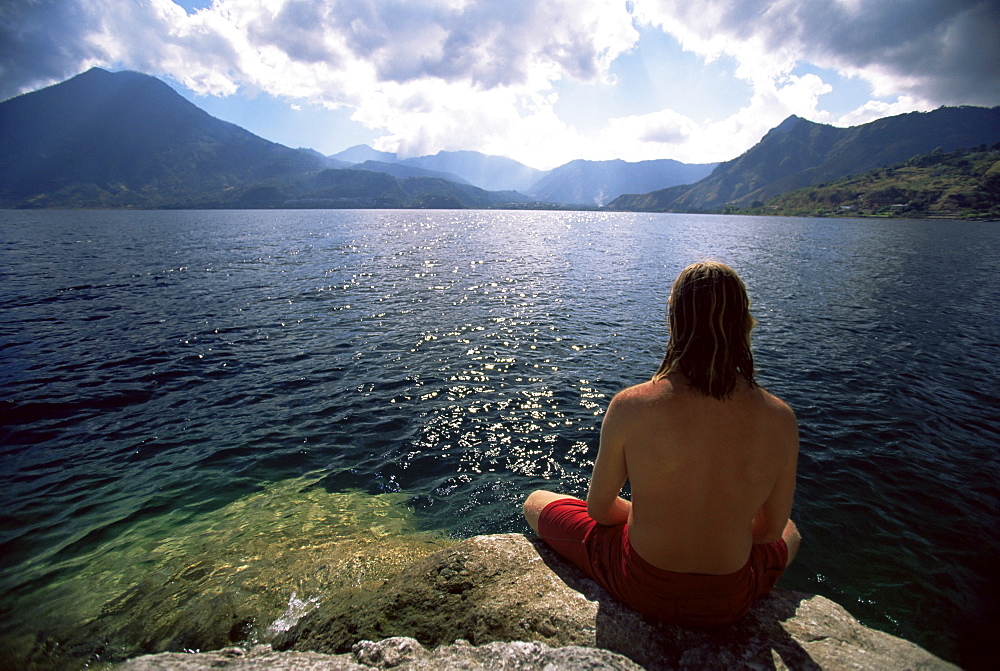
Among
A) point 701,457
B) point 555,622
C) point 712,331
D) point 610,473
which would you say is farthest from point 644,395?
point 555,622

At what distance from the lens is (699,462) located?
360cm

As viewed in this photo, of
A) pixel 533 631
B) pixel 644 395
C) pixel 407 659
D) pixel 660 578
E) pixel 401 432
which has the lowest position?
pixel 401 432

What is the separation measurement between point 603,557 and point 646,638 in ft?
2.72

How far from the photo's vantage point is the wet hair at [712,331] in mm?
3551

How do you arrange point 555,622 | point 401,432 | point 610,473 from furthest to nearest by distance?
point 401,432, point 555,622, point 610,473

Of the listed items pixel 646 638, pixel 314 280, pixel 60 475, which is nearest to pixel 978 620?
pixel 646 638

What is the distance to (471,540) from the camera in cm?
625

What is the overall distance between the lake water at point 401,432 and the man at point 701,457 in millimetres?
4968

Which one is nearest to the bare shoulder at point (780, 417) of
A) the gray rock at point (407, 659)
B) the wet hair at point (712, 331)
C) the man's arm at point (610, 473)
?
the wet hair at point (712, 331)

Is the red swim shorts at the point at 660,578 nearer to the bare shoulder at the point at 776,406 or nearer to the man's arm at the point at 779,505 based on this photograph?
the man's arm at the point at 779,505

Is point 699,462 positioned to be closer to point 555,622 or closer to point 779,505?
point 779,505

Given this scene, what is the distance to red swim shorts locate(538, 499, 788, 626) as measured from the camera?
A: 4.00 meters

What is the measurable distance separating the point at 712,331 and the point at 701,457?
106cm

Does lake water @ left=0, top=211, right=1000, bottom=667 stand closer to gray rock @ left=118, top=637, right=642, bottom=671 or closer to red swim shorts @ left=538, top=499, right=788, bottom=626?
gray rock @ left=118, top=637, right=642, bottom=671
